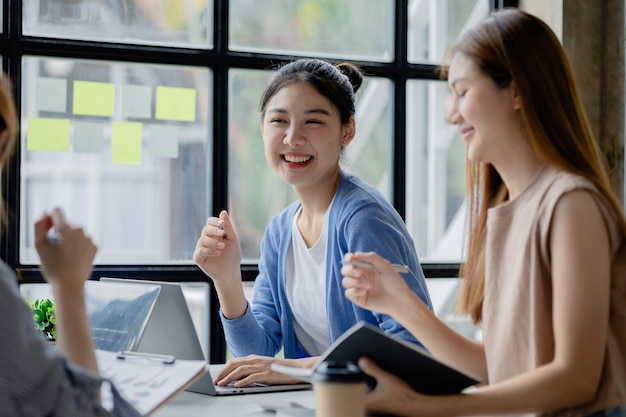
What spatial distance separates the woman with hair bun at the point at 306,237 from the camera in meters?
2.19

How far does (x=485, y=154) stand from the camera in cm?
158

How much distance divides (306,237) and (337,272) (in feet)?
0.70

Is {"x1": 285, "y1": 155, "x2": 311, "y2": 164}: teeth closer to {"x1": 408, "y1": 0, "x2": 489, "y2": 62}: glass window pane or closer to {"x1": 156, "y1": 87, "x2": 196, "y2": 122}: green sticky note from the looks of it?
{"x1": 156, "y1": 87, "x2": 196, "y2": 122}: green sticky note

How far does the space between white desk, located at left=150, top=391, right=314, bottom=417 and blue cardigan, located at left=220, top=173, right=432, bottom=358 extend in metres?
0.37

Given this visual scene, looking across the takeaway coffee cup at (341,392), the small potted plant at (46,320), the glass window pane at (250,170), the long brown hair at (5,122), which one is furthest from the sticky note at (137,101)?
the takeaway coffee cup at (341,392)

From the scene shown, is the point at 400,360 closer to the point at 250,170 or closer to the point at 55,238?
the point at 55,238

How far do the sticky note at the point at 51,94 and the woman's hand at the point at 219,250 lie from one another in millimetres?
1088

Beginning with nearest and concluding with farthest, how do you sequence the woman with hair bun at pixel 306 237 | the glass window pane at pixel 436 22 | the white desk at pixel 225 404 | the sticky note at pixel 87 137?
the white desk at pixel 225 404 → the woman with hair bun at pixel 306 237 → the sticky note at pixel 87 137 → the glass window pane at pixel 436 22

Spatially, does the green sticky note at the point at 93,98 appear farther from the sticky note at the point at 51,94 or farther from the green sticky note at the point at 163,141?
the green sticky note at the point at 163,141

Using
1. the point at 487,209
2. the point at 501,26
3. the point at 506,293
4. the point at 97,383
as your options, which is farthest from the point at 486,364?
the point at 97,383

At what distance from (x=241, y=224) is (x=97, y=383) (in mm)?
2156

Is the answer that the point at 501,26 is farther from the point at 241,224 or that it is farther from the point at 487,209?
the point at 241,224

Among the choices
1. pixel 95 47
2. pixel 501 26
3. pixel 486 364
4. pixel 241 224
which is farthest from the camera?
pixel 241 224

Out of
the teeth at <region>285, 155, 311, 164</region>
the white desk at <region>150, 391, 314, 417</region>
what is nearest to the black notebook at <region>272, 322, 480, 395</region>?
the white desk at <region>150, 391, 314, 417</region>
